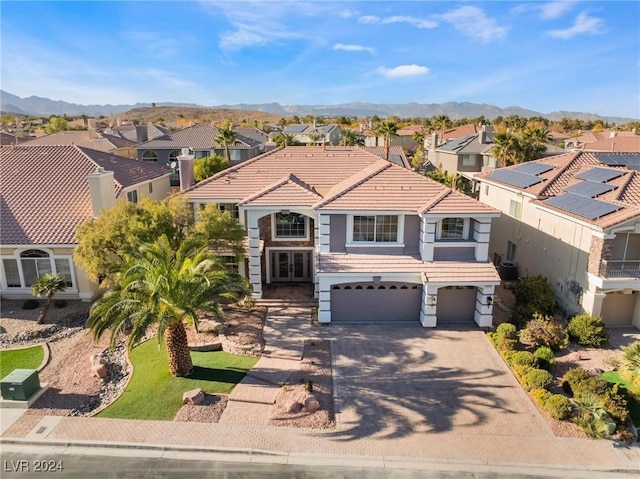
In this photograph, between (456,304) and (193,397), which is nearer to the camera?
(193,397)

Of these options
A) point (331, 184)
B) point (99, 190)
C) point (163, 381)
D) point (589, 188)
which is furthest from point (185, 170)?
point (589, 188)

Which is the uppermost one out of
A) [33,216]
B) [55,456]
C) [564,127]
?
[564,127]

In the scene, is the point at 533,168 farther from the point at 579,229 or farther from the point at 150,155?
the point at 150,155

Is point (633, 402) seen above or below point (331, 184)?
below

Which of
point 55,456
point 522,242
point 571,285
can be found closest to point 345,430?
point 55,456

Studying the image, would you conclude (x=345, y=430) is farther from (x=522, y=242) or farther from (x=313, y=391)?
(x=522, y=242)

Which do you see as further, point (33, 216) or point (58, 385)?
point (33, 216)
